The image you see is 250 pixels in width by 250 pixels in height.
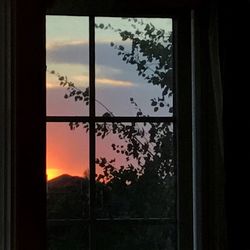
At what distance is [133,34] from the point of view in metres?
1.83

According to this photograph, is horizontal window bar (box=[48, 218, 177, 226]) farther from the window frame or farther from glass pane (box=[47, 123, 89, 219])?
the window frame

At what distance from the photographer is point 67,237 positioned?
178cm

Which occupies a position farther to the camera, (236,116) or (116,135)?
(116,135)

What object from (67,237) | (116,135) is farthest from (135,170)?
(67,237)

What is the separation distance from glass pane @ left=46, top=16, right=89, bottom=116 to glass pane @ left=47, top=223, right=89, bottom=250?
36 centimetres

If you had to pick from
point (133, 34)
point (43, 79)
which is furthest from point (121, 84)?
point (43, 79)

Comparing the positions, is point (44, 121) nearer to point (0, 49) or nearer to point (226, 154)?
point (0, 49)

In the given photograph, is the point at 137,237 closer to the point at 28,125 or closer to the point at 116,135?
the point at 116,135

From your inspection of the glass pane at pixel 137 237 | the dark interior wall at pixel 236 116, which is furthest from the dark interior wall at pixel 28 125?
the dark interior wall at pixel 236 116

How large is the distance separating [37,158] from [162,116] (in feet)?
1.50

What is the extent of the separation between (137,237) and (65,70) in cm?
59

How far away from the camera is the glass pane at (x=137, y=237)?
1794 mm

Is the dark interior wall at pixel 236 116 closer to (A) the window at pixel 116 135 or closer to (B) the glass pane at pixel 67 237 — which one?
(A) the window at pixel 116 135

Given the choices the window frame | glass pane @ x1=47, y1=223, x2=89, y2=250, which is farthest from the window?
the window frame
